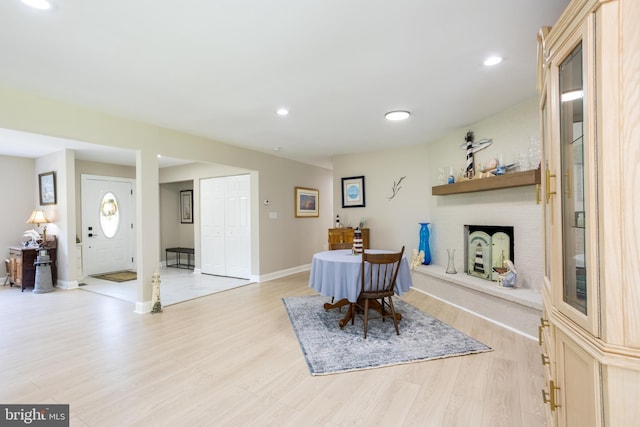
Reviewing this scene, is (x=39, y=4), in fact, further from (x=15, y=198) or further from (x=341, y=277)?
(x=15, y=198)

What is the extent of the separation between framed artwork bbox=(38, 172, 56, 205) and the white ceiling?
11.1 feet

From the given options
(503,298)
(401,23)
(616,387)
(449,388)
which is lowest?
(449,388)

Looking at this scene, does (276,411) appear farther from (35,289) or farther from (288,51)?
(35,289)

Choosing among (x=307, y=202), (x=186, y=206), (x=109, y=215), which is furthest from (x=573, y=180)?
(x=186, y=206)

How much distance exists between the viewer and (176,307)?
4164mm

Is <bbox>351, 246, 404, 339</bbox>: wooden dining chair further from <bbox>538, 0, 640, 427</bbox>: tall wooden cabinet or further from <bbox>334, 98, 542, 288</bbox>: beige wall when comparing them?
<bbox>538, 0, 640, 427</bbox>: tall wooden cabinet

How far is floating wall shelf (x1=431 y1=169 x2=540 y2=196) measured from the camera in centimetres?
310

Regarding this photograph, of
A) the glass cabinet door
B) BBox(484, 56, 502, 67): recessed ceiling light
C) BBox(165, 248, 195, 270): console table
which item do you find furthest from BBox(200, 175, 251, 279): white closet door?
the glass cabinet door

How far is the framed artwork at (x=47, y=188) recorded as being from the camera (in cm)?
556

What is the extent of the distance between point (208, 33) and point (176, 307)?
11.6 feet

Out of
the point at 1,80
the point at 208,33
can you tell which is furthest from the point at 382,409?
the point at 1,80

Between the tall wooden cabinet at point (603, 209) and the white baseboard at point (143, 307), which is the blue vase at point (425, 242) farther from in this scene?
the white baseboard at point (143, 307)

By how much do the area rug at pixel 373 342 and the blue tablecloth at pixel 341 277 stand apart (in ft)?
1.28

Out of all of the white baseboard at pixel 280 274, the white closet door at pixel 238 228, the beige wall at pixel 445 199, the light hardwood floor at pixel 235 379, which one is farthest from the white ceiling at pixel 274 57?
the white baseboard at pixel 280 274
